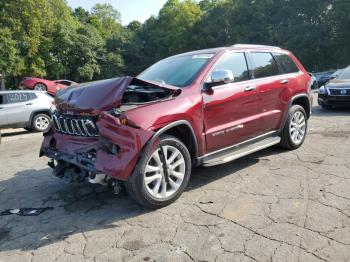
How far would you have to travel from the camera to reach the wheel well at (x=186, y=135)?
4.50 meters

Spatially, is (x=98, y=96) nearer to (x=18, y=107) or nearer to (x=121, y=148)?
(x=121, y=148)

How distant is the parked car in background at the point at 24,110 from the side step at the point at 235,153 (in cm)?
826

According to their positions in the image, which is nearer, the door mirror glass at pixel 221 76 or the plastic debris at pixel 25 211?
the plastic debris at pixel 25 211

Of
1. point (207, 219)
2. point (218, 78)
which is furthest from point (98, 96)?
point (207, 219)

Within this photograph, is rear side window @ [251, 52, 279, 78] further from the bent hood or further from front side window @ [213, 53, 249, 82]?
the bent hood

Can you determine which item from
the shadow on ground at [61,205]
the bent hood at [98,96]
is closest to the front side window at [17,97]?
the shadow on ground at [61,205]

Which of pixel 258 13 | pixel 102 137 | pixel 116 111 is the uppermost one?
pixel 258 13

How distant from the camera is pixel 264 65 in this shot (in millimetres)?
5891

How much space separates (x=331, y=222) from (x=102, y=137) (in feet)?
8.05

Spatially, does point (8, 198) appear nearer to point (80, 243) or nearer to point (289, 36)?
point (80, 243)

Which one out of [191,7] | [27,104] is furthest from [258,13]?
[27,104]

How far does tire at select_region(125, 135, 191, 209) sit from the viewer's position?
397 cm

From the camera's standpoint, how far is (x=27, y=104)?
39.5 feet

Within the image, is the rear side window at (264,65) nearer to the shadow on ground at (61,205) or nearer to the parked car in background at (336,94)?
the shadow on ground at (61,205)
